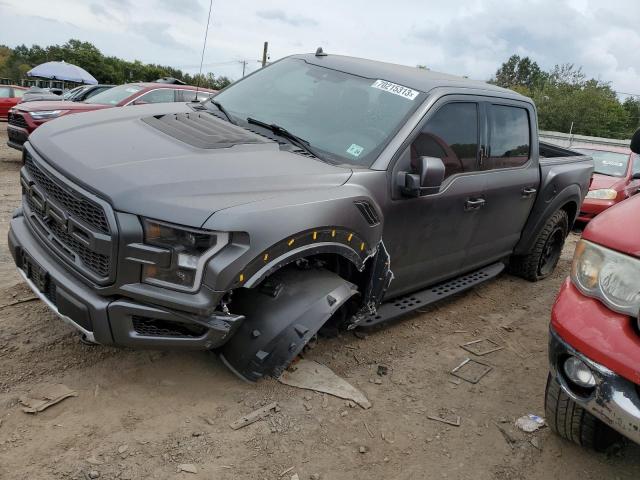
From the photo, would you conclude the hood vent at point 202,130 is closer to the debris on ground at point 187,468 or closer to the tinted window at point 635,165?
the debris on ground at point 187,468

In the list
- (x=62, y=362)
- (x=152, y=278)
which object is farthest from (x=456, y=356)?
(x=62, y=362)

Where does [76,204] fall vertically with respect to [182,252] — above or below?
above

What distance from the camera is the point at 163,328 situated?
8.07 ft

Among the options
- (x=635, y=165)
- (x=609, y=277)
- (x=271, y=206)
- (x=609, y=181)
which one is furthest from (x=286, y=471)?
(x=635, y=165)

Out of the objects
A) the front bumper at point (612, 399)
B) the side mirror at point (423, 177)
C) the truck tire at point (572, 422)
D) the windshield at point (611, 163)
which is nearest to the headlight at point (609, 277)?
the front bumper at point (612, 399)

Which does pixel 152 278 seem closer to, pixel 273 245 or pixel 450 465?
pixel 273 245

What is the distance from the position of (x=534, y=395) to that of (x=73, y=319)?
271 cm

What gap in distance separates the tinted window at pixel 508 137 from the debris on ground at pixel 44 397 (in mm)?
3152

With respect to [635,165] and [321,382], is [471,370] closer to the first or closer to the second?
[321,382]

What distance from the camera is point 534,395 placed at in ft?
10.8

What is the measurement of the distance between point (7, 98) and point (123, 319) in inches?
632

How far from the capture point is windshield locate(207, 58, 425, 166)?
3.20 meters

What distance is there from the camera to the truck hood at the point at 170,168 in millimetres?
2281

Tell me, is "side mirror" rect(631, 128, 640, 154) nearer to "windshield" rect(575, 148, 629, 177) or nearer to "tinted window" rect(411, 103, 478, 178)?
"tinted window" rect(411, 103, 478, 178)
